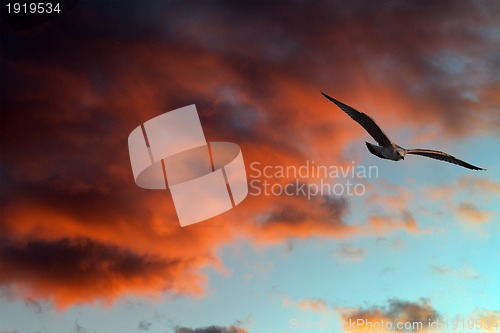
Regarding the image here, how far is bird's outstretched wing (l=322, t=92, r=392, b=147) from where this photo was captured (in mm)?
35844

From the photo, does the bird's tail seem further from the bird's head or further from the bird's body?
the bird's head

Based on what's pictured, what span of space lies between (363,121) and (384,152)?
2.24 metres

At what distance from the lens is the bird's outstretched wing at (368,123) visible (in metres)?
35.8

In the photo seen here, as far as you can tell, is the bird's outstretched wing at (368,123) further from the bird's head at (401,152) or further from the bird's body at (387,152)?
the bird's head at (401,152)

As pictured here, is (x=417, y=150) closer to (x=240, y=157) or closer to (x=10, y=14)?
(x=240, y=157)

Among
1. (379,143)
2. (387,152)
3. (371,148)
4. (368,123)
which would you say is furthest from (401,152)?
(368,123)

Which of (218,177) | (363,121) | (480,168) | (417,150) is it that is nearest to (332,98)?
(363,121)

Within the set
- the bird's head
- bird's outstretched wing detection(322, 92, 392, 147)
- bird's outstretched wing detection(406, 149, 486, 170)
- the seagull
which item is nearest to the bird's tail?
the seagull

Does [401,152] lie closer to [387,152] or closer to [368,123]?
[387,152]

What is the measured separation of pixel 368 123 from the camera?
36500 millimetres

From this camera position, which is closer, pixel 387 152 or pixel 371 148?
pixel 371 148

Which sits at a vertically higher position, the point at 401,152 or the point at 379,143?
the point at 379,143

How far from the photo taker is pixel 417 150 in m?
38.1

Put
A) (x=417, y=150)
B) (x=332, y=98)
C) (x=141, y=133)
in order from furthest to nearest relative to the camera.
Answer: (x=141, y=133)
(x=417, y=150)
(x=332, y=98)
